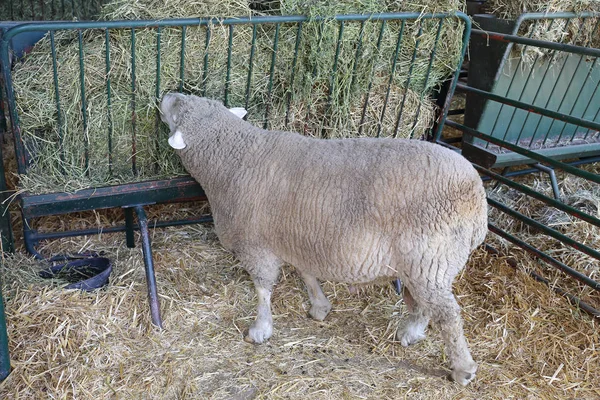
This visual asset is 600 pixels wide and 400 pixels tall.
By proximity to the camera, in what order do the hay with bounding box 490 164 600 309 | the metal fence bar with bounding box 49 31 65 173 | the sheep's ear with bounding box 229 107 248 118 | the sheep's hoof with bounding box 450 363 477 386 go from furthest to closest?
1. the hay with bounding box 490 164 600 309
2. the sheep's ear with bounding box 229 107 248 118
3. the sheep's hoof with bounding box 450 363 477 386
4. the metal fence bar with bounding box 49 31 65 173

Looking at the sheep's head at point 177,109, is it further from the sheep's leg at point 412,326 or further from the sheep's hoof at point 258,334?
the sheep's leg at point 412,326

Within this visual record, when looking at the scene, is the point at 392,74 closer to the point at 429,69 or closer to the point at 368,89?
the point at 368,89

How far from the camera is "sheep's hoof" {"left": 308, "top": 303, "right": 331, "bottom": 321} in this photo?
12.4 ft

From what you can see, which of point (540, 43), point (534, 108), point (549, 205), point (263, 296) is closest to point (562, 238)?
point (549, 205)

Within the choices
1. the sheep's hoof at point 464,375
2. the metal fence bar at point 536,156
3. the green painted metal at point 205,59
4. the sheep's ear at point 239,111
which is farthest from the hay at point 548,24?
the sheep's hoof at point 464,375

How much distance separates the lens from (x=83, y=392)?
2.94 meters

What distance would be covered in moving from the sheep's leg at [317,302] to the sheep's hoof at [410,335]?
1.81 feet

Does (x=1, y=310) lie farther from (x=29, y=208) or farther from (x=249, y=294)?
(x=249, y=294)

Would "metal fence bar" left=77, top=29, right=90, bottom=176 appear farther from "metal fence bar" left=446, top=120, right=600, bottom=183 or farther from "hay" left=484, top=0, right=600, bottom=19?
"hay" left=484, top=0, right=600, bottom=19

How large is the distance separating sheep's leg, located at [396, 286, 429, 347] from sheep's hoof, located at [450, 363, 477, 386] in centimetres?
36

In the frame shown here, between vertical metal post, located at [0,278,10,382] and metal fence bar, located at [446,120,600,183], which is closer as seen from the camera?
vertical metal post, located at [0,278,10,382]

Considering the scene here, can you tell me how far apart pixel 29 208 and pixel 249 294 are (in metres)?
1.55

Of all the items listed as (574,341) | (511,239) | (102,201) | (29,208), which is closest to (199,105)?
(102,201)

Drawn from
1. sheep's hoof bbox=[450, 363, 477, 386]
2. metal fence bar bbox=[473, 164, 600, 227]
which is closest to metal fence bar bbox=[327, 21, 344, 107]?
metal fence bar bbox=[473, 164, 600, 227]
